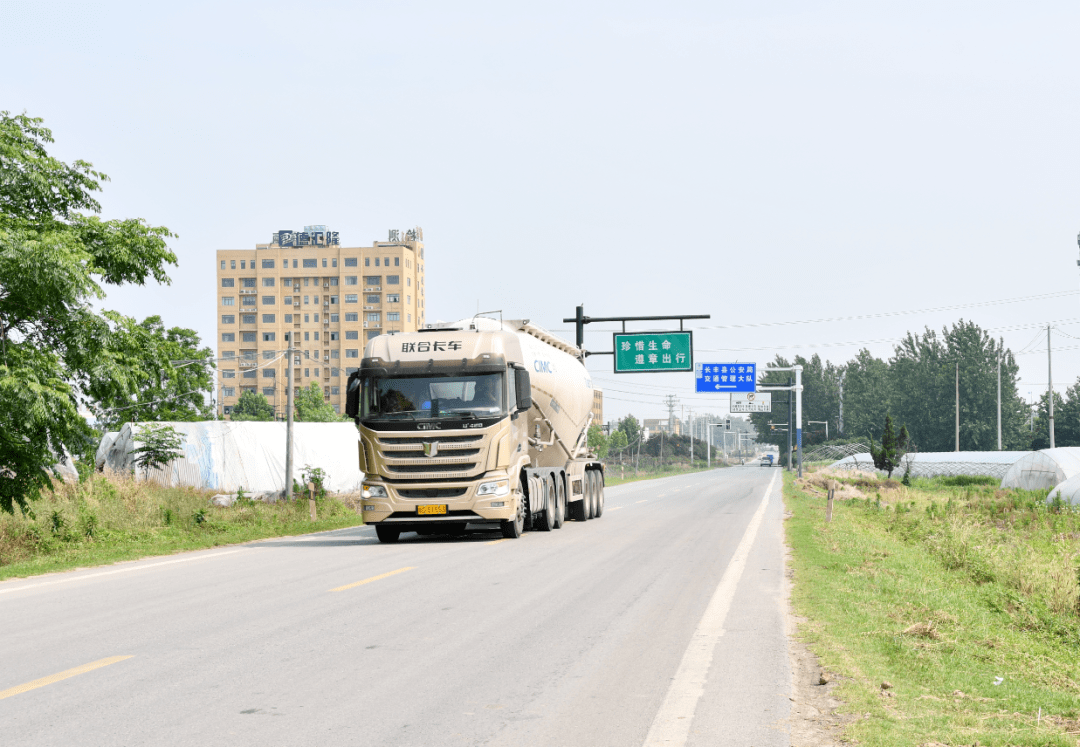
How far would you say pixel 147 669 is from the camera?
7.69 meters

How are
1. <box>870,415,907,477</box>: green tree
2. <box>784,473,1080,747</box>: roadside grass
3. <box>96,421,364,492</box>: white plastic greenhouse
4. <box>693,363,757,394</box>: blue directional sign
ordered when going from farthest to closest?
<box>870,415,907,477</box>: green tree, <box>693,363,757,394</box>: blue directional sign, <box>96,421,364,492</box>: white plastic greenhouse, <box>784,473,1080,747</box>: roadside grass

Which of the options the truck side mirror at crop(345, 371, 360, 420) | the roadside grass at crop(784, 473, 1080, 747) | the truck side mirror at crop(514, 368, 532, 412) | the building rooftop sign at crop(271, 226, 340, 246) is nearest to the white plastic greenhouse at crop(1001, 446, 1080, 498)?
the roadside grass at crop(784, 473, 1080, 747)

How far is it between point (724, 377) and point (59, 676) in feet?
170

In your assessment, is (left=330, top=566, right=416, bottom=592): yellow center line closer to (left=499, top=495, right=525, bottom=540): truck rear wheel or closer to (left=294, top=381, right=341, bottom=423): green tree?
(left=499, top=495, right=525, bottom=540): truck rear wheel

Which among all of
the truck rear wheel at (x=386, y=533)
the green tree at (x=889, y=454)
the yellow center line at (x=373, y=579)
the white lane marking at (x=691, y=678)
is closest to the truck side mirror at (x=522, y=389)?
the truck rear wheel at (x=386, y=533)

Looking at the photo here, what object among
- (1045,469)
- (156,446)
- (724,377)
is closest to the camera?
(156,446)

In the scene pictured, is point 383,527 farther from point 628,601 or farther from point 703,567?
point 628,601

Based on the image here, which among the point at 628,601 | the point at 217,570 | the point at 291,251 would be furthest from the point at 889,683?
the point at 291,251

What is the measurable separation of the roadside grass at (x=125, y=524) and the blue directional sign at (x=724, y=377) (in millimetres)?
31522

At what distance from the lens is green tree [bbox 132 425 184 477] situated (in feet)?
121

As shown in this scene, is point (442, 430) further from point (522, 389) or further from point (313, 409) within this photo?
point (313, 409)

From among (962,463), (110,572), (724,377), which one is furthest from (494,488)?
(962,463)

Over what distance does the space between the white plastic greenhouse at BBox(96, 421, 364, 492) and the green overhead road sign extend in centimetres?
1211

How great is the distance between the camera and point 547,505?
23.2 m
